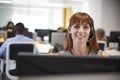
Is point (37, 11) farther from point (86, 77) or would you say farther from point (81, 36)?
point (86, 77)

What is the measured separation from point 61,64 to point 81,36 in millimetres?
950

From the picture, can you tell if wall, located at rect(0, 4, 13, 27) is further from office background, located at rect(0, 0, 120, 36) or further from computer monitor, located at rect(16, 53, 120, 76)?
computer monitor, located at rect(16, 53, 120, 76)

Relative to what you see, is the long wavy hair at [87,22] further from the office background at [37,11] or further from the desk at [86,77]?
the office background at [37,11]

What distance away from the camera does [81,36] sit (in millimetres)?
1652

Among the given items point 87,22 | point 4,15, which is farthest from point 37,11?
point 87,22

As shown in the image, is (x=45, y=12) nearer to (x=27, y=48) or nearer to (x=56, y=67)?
(x=27, y=48)

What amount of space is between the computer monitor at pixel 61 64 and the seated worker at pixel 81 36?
0.86 meters

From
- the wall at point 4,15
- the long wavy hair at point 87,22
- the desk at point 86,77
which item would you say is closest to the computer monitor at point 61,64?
the desk at point 86,77

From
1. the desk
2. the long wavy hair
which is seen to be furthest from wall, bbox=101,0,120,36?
the desk

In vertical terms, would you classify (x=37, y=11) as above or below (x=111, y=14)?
above

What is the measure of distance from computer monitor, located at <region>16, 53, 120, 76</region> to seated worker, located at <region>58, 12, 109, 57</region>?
2.82 ft

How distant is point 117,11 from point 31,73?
9557 millimetres

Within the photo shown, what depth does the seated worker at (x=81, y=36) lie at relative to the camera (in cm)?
165

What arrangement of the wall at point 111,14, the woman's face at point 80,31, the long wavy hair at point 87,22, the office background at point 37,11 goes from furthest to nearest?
the office background at point 37,11
the wall at point 111,14
the long wavy hair at point 87,22
the woman's face at point 80,31
